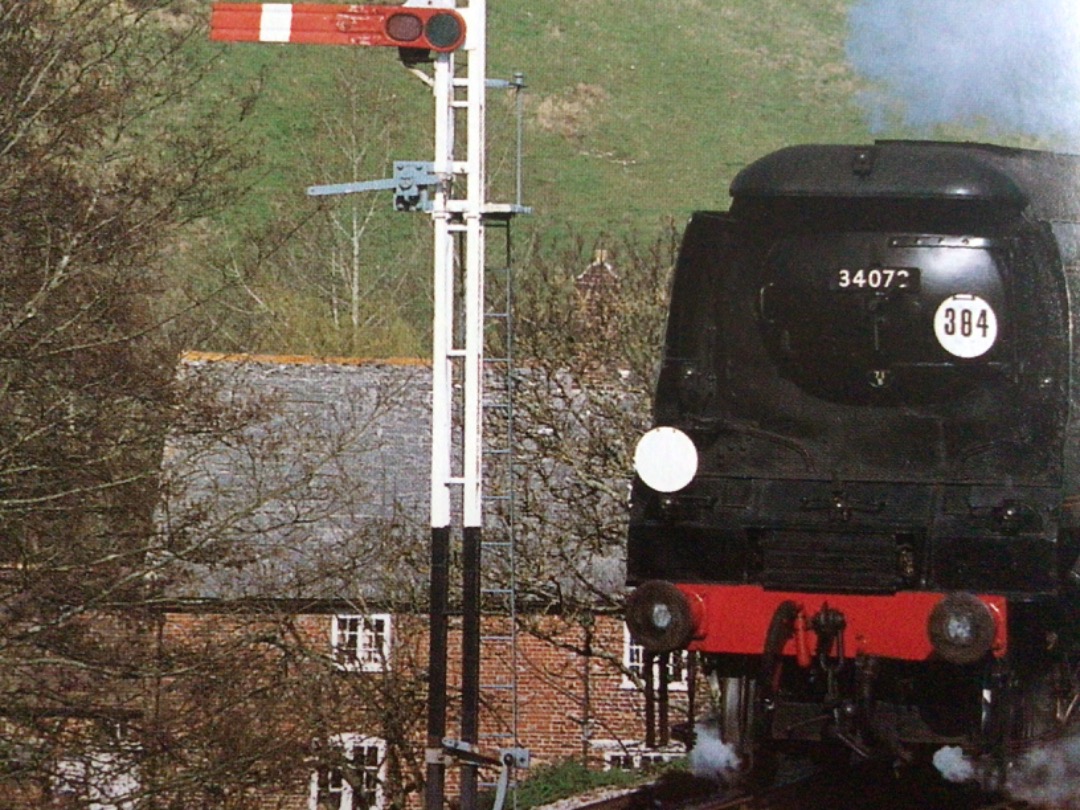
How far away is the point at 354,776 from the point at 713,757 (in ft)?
23.4

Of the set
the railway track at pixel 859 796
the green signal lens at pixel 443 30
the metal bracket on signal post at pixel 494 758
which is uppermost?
the green signal lens at pixel 443 30

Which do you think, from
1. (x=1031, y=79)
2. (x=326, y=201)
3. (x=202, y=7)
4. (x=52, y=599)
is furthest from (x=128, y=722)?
(x=1031, y=79)

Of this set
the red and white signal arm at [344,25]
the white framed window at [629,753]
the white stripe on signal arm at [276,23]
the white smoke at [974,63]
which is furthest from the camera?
the white framed window at [629,753]

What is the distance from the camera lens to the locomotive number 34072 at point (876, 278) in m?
8.51


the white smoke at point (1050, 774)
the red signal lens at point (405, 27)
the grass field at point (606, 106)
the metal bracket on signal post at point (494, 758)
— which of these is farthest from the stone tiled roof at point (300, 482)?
the grass field at point (606, 106)

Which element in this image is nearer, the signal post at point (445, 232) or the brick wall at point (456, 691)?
the signal post at point (445, 232)

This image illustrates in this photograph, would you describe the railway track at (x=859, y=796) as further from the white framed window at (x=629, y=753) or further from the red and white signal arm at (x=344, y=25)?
Result: the white framed window at (x=629, y=753)

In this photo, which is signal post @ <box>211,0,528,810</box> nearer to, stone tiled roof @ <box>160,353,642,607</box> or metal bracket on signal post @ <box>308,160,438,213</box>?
metal bracket on signal post @ <box>308,160,438,213</box>

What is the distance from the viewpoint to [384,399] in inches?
643

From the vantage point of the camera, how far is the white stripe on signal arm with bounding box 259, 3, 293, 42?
972cm

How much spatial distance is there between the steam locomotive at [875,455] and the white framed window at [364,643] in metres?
8.92

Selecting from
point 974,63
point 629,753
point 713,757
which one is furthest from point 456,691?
point 974,63

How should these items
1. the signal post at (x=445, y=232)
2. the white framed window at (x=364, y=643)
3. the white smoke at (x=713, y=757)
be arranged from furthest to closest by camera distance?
the white framed window at (x=364, y=643), the white smoke at (x=713, y=757), the signal post at (x=445, y=232)

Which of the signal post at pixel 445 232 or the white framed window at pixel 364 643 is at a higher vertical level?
the signal post at pixel 445 232
